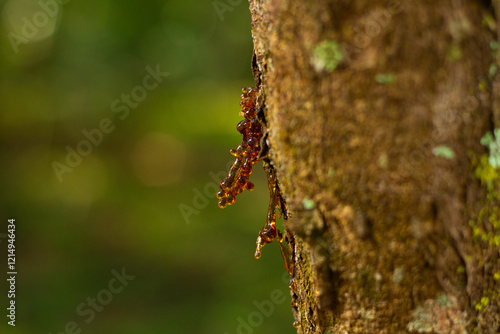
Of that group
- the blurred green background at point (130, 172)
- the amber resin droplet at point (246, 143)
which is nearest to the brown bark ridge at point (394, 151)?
the amber resin droplet at point (246, 143)

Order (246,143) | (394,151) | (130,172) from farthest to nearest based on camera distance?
(130,172) < (246,143) < (394,151)

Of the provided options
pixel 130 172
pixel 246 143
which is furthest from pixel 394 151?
pixel 130 172

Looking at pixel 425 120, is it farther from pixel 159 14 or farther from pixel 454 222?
pixel 159 14

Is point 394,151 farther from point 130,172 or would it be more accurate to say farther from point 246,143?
point 130,172

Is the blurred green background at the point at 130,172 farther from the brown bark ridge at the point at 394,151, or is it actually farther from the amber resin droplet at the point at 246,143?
the brown bark ridge at the point at 394,151

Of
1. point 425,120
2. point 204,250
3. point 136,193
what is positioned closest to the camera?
point 425,120

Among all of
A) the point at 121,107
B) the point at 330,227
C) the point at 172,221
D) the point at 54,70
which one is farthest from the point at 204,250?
the point at 330,227

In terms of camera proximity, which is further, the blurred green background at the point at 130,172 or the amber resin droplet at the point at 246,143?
the blurred green background at the point at 130,172
